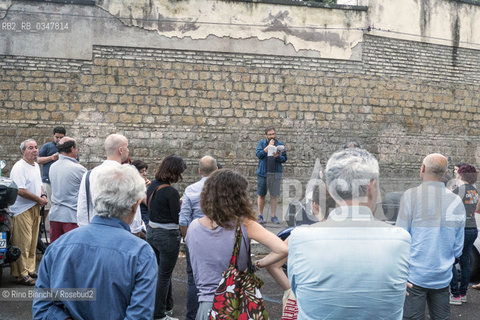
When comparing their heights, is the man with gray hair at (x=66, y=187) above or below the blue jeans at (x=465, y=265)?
above

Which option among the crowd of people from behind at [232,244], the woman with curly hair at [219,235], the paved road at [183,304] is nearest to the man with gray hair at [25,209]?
the paved road at [183,304]

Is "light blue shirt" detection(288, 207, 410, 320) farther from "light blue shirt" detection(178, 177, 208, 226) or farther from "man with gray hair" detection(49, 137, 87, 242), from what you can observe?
"man with gray hair" detection(49, 137, 87, 242)

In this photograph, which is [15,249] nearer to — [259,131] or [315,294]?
[315,294]

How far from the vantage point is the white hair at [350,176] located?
7.91 feet

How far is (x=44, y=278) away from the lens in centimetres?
256

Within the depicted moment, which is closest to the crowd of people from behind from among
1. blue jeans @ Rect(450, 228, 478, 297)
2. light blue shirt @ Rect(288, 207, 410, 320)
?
light blue shirt @ Rect(288, 207, 410, 320)

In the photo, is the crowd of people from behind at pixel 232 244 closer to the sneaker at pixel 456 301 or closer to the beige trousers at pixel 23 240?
the sneaker at pixel 456 301

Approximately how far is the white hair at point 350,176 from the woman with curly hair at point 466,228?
4302 mm

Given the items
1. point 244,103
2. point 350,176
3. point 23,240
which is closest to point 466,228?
point 350,176

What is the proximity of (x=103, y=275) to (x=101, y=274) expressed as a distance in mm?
10

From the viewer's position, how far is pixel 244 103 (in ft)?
45.5

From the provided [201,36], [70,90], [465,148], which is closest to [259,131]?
[201,36]

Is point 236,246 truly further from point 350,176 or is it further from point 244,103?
point 244,103

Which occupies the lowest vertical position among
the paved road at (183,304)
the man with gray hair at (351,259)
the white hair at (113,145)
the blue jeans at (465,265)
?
the paved road at (183,304)
